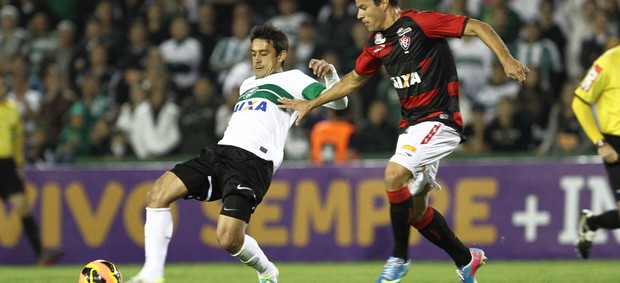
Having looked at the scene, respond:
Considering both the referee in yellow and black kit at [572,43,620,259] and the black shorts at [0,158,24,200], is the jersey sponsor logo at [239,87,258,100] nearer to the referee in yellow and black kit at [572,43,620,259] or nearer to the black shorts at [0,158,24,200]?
the referee in yellow and black kit at [572,43,620,259]

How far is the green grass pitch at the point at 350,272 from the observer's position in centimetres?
1092

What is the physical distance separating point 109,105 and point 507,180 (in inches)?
258

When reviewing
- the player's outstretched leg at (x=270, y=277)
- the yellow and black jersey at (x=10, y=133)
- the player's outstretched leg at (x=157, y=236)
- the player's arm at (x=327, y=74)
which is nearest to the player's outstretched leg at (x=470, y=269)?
the player's outstretched leg at (x=270, y=277)

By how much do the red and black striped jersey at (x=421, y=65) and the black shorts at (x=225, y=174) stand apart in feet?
4.01

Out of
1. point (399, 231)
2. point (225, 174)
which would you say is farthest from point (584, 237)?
point (225, 174)

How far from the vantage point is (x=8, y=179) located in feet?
46.1

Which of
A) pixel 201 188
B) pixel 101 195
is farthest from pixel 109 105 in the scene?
pixel 201 188

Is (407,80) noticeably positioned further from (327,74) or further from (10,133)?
(10,133)

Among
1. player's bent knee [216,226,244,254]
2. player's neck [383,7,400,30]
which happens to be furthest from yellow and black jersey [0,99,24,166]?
player's neck [383,7,400,30]

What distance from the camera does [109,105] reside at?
1723 cm

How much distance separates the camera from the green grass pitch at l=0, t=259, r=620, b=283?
10922 mm

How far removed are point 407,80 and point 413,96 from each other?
0.13 m

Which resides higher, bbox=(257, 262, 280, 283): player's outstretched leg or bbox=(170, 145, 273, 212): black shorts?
bbox=(170, 145, 273, 212): black shorts

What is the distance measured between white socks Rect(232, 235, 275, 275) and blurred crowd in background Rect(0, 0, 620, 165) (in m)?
6.16
